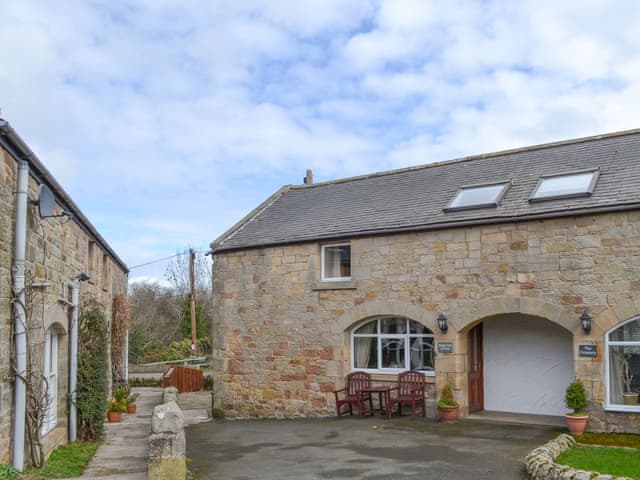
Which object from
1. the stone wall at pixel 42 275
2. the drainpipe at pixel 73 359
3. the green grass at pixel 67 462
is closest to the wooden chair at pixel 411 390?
the green grass at pixel 67 462

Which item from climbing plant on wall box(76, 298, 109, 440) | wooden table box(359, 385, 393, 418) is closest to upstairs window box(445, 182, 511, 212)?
wooden table box(359, 385, 393, 418)

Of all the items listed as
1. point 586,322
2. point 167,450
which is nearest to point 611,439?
point 586,322

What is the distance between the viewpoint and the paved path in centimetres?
835

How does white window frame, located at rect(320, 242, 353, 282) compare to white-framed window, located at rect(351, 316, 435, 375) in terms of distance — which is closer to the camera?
white-framed window, located at rect(351, 316, 435, 375)

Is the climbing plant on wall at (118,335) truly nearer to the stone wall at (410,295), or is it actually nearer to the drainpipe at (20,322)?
the stone wall at (410,295)

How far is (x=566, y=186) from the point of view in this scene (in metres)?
12.1

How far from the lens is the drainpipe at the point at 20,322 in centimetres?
717

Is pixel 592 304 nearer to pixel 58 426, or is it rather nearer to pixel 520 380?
pixel 520 380

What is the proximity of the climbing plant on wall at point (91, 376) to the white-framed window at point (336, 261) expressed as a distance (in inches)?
193

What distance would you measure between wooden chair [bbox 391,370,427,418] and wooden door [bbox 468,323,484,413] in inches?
36.2

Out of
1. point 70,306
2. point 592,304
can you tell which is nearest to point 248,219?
point 70,306

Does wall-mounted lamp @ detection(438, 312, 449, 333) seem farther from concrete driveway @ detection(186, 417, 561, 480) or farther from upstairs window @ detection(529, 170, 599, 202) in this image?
upstairs window @ detection(529, 170, 599, 202)

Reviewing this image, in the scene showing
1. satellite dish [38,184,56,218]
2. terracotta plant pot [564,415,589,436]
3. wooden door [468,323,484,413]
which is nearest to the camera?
satellite dish [38,184,56,218]

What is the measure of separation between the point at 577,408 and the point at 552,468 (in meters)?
3.58
